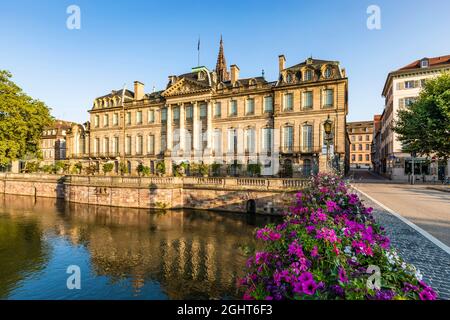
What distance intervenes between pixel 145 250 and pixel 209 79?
96.4ft

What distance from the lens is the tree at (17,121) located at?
3238cm

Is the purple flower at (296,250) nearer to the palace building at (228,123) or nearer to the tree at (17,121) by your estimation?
the palace building at (228,123)

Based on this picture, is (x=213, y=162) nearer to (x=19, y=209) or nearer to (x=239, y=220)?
(x=239, y=220)

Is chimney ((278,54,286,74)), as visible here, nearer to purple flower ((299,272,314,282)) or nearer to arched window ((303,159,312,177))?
arched window ((303,159,312,177))

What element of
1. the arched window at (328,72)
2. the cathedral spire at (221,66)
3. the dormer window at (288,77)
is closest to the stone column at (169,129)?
the cathedral spire at (221,66)

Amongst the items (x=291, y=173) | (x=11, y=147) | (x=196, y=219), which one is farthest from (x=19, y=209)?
(x=291, y=173)

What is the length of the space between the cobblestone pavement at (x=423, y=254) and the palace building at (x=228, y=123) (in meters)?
15.4

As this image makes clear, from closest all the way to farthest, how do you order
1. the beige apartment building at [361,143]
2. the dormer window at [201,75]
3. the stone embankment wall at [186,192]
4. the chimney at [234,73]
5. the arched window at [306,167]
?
1. the stone embankment wall at [186,192]
2. the arched window at [306,167]
3. the chimney at [234,73]
4. the dormer window at [201,75]
5. the beige apartment building at [361,143]

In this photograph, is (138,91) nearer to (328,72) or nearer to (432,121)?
(328,72)

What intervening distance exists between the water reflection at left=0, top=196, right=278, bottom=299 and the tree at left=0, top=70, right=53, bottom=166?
711 inches

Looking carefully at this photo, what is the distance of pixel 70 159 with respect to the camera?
46.3 m

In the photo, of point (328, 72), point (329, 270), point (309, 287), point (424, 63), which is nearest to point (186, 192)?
point (329, 270)

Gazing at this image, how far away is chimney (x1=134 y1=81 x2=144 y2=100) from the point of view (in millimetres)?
42531

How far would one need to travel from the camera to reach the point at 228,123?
3481 centimetres
